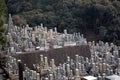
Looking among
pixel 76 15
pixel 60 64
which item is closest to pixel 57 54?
pixel 60 64

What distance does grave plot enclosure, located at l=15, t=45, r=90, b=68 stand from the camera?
28.7 metres

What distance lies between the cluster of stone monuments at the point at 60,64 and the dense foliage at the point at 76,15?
1171 centimetres

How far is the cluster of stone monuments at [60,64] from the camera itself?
23.5 metres

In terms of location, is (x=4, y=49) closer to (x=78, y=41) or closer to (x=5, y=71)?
(x=5, y=71)

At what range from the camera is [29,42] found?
31.0 meters

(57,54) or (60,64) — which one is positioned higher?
(60,64)

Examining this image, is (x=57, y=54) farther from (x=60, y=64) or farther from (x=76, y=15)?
(x=76, y=15)

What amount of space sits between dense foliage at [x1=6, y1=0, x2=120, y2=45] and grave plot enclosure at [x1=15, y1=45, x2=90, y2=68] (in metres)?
13.0

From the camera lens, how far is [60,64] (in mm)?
26422

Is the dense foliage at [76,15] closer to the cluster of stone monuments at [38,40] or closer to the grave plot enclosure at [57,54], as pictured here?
the cluster of stone monuments at [38,40]

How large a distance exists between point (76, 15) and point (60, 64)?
23.6 meters

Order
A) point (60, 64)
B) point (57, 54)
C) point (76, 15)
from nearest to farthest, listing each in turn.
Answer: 1. point (60, 64)
2. point (57, 54)
3. point (76, 15)

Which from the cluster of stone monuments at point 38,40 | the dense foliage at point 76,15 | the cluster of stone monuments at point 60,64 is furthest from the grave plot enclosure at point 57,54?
the dense foliage at point 76,15

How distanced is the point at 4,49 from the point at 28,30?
6.95 m
